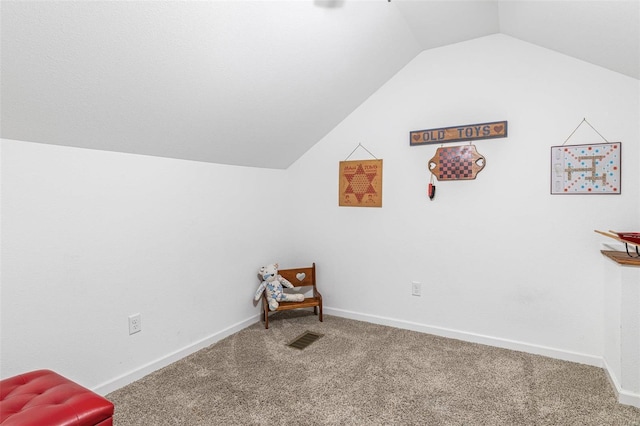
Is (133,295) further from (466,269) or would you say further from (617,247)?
(617,247)

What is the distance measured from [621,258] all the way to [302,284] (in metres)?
2.38

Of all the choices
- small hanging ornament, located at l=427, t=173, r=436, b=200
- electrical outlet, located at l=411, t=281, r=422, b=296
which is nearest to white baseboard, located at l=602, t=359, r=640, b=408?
electrical outlet, located at l=411, t=281, r=422, b=296

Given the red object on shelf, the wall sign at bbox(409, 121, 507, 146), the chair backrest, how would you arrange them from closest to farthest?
the red object on shelf < the wall sign at bbox(409, 121, 507, 146) < the chair backrest

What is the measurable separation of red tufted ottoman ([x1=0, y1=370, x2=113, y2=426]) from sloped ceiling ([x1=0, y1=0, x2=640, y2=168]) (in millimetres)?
1092

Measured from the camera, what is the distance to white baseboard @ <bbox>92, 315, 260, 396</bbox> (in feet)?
6.38

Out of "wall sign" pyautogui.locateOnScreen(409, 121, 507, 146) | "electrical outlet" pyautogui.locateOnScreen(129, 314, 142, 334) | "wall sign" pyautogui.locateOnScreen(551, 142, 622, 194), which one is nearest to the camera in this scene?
"electrical outlet" pyautogui.locateOnScreen(129, 314, 142, 334)

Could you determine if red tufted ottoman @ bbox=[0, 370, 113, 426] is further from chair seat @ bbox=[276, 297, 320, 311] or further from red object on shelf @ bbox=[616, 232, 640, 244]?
red object on shelf @ bbox=[616, 232, 640, 244]

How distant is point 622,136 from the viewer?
2.18 metres

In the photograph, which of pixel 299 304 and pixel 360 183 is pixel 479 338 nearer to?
pixel 299 304

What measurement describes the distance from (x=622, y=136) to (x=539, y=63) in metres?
0.74

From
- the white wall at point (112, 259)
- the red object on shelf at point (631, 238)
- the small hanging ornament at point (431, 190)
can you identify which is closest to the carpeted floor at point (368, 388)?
the white wall at point (112, 259)

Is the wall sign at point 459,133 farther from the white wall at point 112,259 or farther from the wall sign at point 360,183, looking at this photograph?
the white wall at point 112,259

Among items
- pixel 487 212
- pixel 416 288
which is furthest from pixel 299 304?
pixel 487 212

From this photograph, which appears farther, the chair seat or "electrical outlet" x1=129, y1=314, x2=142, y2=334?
the chair seat
